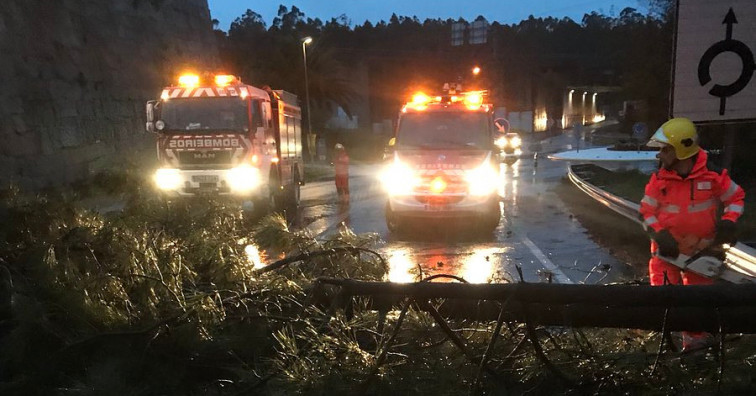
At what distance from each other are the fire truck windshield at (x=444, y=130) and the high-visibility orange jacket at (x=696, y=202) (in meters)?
5.79

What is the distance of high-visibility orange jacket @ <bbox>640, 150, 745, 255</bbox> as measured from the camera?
3.89 metres

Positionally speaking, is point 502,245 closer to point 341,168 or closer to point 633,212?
point 633,212

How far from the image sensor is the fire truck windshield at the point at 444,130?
385 inches

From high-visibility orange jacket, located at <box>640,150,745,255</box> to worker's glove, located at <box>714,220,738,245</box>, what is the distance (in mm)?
116

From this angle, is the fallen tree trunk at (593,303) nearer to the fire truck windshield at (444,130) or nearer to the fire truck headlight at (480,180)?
the fire truck headlight at (480,180)

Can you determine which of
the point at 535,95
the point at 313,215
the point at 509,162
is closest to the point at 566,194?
the point at 313,215

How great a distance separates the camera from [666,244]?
3740 millimetres

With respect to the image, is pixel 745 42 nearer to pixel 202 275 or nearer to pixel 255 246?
pixel 255 246

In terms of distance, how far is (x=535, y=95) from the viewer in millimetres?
65188

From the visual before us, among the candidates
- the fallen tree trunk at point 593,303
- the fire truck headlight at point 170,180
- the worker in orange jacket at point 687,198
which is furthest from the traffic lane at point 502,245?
the fire truck headlight at point 170,180

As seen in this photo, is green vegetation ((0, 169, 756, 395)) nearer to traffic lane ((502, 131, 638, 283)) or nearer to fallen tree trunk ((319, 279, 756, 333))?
fallen tree trunk ((319, 279, 756, 333))

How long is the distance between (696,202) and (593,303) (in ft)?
7.53

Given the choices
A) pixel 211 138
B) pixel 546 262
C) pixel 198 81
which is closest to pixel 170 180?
pixel 211 138

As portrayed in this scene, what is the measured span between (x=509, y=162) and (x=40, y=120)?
57.2 ft
